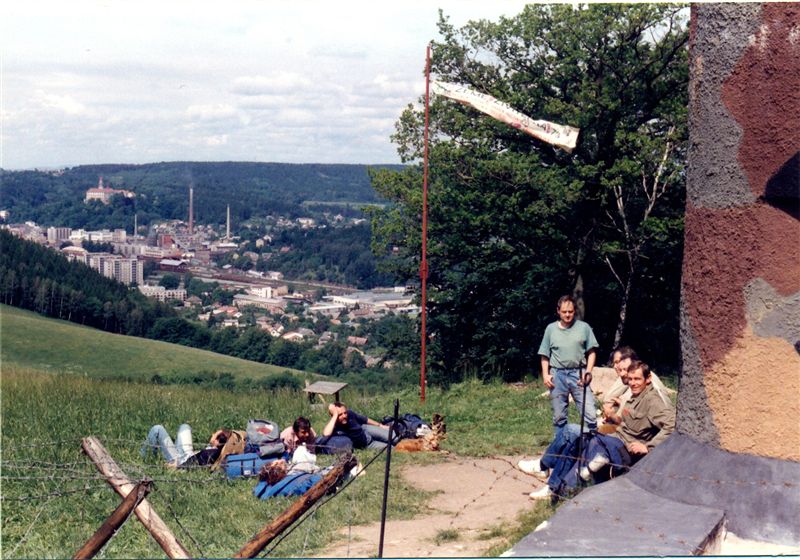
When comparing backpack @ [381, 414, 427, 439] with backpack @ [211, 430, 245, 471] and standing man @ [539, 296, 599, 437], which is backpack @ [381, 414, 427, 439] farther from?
standing man @ [539, 296, 599, 437]

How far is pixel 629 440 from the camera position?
24.3 feet

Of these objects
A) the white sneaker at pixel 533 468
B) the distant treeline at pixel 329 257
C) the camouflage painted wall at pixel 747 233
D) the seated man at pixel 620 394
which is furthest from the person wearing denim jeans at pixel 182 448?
the distant treeline at pixel 329 257

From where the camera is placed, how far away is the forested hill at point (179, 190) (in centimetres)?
6109

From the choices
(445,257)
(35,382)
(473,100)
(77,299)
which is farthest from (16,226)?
(473,100)

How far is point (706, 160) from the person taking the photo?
20.0ft

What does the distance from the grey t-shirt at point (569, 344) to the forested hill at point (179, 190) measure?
51579 mm

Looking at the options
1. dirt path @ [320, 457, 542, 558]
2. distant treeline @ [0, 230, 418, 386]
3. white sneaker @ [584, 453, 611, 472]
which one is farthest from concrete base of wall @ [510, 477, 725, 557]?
distant treeline @ [0, 230, 418, 386]

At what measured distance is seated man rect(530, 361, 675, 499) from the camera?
22.9ft

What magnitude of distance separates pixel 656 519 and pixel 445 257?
16141 millimetres

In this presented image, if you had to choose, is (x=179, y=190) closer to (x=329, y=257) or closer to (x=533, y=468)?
(x=329, y=257)

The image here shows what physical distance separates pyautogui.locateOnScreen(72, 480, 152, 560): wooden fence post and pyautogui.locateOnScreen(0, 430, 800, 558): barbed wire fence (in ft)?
1.59

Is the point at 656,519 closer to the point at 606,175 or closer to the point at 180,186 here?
the point at 606,175

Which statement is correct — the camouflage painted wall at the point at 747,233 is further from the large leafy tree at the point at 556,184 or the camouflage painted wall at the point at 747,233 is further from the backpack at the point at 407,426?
the large leafy tree at the point at 556,184

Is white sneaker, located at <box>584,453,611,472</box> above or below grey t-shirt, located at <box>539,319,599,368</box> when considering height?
below
